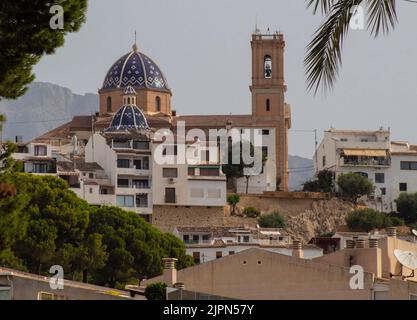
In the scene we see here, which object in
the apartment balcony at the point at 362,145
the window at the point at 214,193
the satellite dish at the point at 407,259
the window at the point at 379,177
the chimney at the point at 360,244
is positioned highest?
the apartment balcony at the point at 362,145

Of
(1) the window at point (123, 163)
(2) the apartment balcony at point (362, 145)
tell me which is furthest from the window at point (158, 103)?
(1) the window at point (123, 163)

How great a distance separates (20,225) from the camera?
2673 centimetres

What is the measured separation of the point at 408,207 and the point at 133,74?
893 inches

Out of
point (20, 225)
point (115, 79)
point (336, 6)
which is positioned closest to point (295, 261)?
point (20, 225)

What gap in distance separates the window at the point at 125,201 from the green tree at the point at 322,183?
14.1 metres

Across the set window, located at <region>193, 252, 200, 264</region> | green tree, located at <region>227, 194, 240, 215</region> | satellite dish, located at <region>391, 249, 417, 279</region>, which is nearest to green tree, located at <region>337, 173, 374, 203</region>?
green tree, located at <region>227, 194, 240, 215</region>

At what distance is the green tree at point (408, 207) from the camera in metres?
92.0

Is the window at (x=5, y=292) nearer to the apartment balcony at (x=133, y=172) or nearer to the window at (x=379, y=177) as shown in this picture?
the apartment balcony at (x=133, y=172)

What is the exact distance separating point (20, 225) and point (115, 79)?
8105 cm

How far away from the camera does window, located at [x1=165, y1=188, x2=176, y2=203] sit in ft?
280

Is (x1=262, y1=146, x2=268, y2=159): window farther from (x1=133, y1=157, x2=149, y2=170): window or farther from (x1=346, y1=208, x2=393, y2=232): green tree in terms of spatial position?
(x1=133, y1=157, x2=149, y2=170): window

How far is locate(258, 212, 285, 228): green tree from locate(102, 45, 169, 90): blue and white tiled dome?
20.3m

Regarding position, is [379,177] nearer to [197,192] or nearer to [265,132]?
[265,132]
